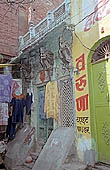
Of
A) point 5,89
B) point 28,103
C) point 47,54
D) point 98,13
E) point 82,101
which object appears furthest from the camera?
point 28,103

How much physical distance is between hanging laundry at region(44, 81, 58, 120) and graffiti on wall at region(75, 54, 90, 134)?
3.33 ft

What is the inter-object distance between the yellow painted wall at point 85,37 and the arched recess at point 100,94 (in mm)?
133

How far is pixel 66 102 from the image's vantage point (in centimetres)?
644

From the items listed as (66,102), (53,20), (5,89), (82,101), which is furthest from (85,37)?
(5,89)

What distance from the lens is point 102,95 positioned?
511 centimetres

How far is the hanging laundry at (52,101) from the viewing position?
6.59 metres

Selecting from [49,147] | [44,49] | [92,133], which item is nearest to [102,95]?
[92,133]

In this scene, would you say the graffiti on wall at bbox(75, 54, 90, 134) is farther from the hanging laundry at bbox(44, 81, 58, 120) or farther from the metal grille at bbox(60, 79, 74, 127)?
the hanging laundry at bbox(44, 81, 58, 120)

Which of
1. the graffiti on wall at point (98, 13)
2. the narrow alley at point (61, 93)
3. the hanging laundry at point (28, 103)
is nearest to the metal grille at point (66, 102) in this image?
the narrow alley at point (61, 93)

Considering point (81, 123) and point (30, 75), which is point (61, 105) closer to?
point (81, 123)

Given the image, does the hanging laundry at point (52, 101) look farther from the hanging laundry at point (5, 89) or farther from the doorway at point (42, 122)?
the hanging laundry at point (5, 89)

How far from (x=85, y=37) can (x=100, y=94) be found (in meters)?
1.68

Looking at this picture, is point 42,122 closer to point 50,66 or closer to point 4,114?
point 4,114

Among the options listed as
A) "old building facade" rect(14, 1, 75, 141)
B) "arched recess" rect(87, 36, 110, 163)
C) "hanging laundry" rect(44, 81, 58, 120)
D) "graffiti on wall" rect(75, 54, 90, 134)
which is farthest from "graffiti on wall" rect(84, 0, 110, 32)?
"hanging laundry" rect(44, 81, 58, 120)
